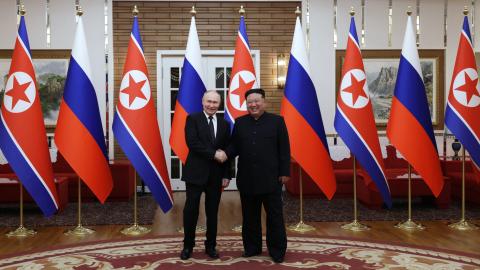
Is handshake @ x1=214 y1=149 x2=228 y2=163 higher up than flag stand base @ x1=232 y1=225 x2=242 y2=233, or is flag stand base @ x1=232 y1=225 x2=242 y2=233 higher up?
handshake @ x1=214 y1=149 x2=228 y2=163

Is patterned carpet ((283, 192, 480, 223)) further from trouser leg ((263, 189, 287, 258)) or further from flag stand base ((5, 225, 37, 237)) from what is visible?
flag stand base ((5, 225, 37, 237))

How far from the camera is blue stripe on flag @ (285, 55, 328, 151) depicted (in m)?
5.00

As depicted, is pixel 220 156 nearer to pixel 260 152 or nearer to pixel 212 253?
pixel 260 152

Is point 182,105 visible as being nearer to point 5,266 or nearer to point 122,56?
point 5,266

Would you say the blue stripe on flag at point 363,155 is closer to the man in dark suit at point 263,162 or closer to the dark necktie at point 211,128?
the man in dark suit at point 263,162

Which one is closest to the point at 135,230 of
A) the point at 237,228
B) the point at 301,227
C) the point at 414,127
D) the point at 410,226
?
the point at 237,228

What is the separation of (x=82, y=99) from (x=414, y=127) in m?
3.38

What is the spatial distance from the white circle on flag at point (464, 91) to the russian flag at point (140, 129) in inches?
125

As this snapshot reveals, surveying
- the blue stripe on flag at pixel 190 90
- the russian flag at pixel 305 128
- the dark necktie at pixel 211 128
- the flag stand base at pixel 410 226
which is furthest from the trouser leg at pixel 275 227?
the flag stand base at pixel 410 226

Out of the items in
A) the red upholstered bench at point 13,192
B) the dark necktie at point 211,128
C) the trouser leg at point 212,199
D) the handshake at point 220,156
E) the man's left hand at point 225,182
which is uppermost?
the dark necktie at point 211,128

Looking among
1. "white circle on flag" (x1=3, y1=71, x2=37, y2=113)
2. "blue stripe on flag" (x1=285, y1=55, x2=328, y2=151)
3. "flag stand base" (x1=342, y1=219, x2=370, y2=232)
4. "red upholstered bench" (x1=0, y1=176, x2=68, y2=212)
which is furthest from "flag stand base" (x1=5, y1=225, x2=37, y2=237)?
"flag stand base" (x1=342, y1=219, x2=370, y2=232)

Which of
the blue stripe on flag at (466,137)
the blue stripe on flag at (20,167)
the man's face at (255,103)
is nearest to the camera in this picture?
the man's face at (255,103)

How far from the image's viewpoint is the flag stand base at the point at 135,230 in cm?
500

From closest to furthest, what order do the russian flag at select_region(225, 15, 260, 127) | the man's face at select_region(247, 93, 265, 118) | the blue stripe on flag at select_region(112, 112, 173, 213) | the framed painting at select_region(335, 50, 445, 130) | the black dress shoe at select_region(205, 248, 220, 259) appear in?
the man's face at select_region(247, 93, 265, 118) → the black dress shoe at select_region(205, 248, 220, 259) → the blue stripe on flag at select_region(112, 112, 173, 213) → the russian flag at select_region(225, 15, 260, 127) → the framed painting at select_region(335, 50, 445, 130)
